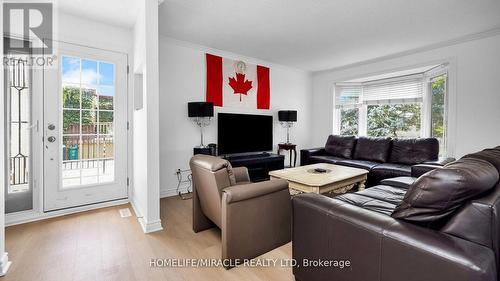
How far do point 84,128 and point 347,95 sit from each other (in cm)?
504

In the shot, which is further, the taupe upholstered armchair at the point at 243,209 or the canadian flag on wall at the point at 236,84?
the canadian flag on wall at the point at 236,84

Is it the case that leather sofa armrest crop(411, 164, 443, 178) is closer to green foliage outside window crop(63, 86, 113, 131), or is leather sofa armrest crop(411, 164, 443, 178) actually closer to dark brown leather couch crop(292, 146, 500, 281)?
dark brown leather couch crop(292, 146, 500, 281)

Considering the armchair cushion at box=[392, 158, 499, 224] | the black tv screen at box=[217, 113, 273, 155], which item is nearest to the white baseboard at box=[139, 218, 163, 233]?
the black tv screen at box=[217, 113, 273, 155]

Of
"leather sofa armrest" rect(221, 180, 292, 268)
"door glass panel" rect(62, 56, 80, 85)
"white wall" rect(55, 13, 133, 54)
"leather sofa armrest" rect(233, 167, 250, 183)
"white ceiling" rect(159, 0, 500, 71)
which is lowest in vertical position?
"leather sofa armrest" rect(221, 180, 292, 268)

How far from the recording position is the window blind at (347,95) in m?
5.20

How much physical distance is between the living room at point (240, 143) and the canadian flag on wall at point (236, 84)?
3 centimetres

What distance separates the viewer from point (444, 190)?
101 centimetres

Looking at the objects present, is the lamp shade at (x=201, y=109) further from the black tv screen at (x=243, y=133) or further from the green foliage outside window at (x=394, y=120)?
the green foliage outside window at (x=394, y=120)

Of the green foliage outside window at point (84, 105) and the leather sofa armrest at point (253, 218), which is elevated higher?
the green foliage outside window at point (84, 105)

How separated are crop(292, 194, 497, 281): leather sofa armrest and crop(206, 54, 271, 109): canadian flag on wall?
9.88 feet

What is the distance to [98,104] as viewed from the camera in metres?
3.02

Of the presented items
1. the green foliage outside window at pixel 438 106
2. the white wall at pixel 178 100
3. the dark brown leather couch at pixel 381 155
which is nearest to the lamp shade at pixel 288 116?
the dark brown leather couch at pixel 381 155

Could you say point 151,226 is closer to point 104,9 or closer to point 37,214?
point 37,214

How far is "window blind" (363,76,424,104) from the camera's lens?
4348 millimetres
